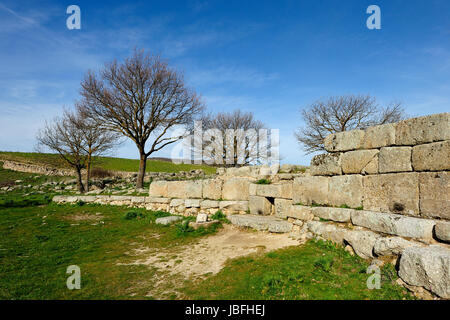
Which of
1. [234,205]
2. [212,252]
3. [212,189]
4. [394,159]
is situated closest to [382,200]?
[394,159]

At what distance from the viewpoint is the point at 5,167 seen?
115ft

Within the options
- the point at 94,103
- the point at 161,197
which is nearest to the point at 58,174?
the point at 94,103

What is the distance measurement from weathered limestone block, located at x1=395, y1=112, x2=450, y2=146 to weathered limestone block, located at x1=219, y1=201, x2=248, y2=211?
5783mm

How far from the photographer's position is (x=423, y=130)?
5512 mm

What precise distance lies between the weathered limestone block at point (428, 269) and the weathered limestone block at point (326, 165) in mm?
3245

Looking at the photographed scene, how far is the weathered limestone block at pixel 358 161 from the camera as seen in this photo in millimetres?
6500

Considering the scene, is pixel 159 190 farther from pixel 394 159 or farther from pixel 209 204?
pixel 394 159

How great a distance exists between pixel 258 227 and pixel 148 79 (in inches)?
561

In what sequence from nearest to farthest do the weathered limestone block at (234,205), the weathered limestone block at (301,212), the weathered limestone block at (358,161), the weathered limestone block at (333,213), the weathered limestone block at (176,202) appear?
the weathered limestone block at (358,161), the weathered limestone block at (333,213), the weathered limestone block at (301,212), the weathered limestone block at (234,205), the weathered limestone block at (176,202)

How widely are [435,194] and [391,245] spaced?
4.63 ft

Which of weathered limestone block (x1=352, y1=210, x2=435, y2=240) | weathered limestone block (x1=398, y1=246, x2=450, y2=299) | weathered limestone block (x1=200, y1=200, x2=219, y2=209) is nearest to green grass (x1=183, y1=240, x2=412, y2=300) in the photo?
weathered limestone block (x1=398, y1=246, x2=450, y2=299)

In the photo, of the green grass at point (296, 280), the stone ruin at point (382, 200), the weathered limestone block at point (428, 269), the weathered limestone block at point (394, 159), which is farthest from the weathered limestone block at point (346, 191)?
the weathered limestone block at point (428, 269)

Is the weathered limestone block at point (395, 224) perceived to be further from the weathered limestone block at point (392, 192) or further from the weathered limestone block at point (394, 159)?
the weathered limestone block at point (394, 159)
